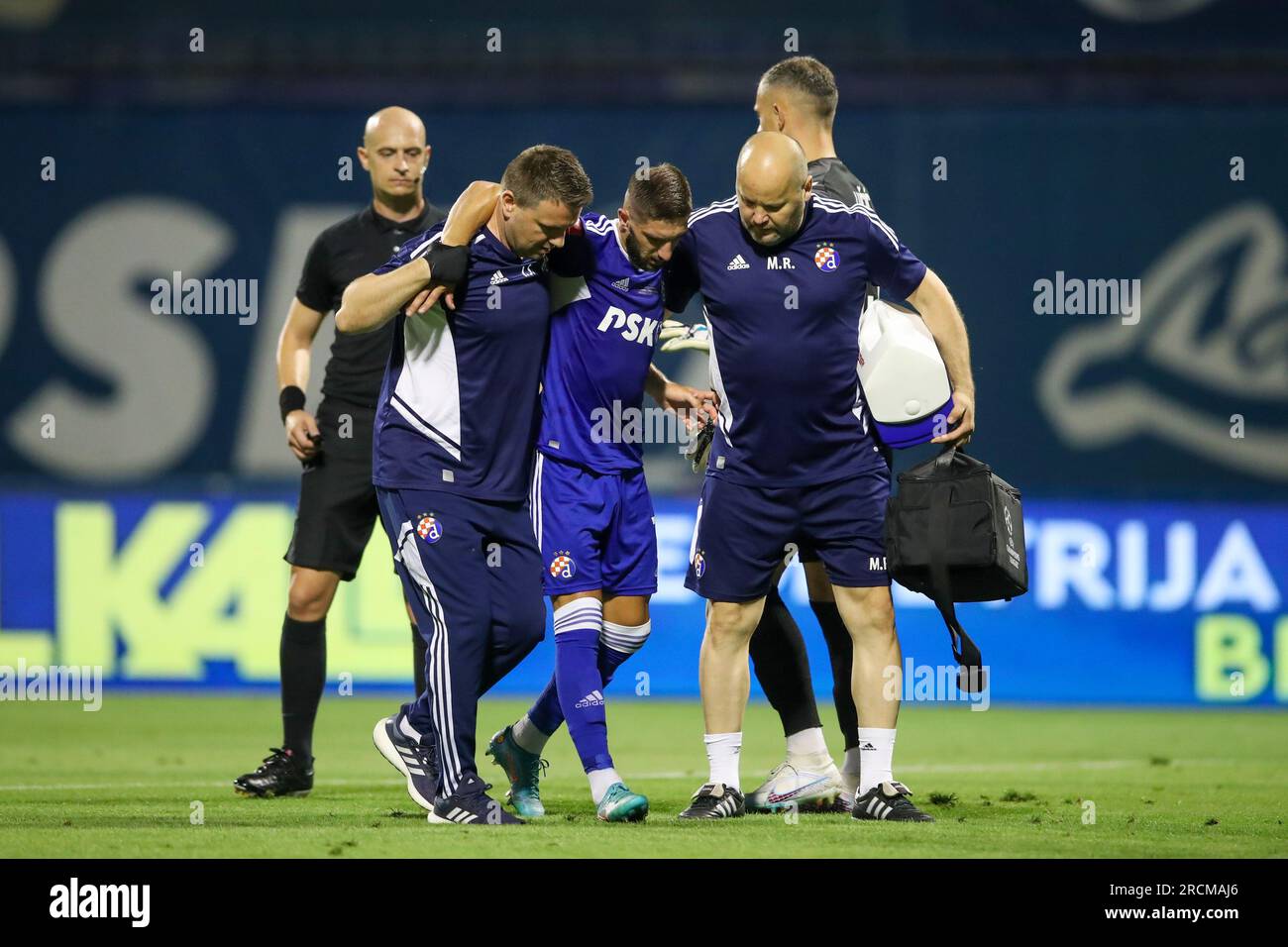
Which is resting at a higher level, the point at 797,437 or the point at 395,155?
the point at 395,155

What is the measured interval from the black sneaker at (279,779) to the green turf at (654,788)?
73 mm

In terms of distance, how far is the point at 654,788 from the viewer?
6430mm

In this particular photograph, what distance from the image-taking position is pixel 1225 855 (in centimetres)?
453

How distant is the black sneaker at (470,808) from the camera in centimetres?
501

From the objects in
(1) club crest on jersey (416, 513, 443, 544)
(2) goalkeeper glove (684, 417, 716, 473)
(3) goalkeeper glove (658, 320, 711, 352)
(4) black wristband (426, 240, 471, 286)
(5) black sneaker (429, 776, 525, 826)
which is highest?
(4) black wristband (426, 240, 471, 286)

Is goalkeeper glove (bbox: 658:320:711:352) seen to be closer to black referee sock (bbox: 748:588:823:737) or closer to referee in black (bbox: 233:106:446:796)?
black referee sock (bbox: 748:588:823:737)

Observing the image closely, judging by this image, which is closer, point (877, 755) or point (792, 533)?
point (877, 755)

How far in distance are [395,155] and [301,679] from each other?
6.21 ft

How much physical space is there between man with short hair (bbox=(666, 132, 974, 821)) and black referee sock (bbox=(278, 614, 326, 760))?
1569mm

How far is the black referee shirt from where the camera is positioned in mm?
6387

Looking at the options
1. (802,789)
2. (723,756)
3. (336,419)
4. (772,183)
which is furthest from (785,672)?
(336,419)

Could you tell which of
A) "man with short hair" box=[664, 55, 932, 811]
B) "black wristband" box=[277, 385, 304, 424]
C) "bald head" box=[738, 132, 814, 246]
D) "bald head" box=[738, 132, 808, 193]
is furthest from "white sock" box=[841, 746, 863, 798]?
"black wristband" box=[277, 385, 304, 424]

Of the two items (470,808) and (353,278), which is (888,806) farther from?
(353,278)
